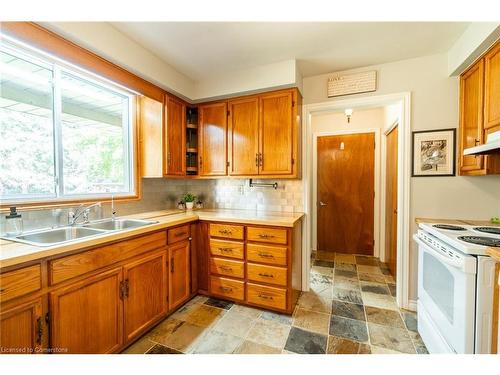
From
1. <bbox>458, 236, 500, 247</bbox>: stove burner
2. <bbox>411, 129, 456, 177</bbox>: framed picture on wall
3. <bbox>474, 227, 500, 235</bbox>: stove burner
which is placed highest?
<bbox>411, 129, 456, 177</bbox>: framed picture on wall

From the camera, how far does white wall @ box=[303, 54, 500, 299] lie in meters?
1.83

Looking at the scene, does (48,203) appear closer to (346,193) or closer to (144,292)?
(144,292)

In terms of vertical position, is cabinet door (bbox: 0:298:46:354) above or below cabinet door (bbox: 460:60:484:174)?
below

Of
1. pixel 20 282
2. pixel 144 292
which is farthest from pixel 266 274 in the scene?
pixel 20 282

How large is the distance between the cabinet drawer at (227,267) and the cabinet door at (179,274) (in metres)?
0.26

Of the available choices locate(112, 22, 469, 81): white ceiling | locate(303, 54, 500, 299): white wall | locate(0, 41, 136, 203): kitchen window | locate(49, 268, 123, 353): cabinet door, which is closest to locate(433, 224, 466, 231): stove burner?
locate(303, 54, 500, 299): white wall

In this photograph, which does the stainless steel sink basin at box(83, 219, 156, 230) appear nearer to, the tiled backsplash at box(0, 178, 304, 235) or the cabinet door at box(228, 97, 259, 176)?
the tiled backsplash at box(0, 178, 304, 235)

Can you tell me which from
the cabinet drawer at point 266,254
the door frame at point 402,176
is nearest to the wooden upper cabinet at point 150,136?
the cabinet drawer at point 266,254

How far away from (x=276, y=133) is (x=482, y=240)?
1.73 meters

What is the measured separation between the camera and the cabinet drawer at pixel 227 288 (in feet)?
6.82

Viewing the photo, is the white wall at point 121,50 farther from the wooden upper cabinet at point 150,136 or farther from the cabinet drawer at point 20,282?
the cabinet drawer at point 20,282

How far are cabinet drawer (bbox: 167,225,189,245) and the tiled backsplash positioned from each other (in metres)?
0.63
